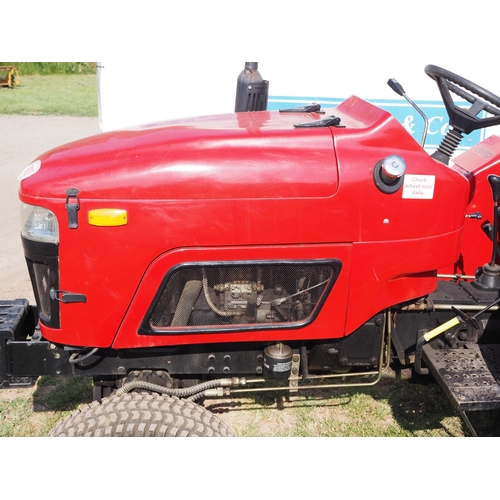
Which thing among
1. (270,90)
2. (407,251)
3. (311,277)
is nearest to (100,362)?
(311,277)

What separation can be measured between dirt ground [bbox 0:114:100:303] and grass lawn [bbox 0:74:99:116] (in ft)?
2.16

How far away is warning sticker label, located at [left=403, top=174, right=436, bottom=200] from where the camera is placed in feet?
7.73

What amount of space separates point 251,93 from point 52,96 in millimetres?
11912

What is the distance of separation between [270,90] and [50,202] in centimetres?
348

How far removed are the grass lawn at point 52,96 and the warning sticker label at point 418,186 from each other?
11.0m

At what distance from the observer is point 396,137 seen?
7.88 feet

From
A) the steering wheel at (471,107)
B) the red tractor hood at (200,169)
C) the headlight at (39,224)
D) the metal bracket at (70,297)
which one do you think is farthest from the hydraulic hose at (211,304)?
the steering wheel at (471,107)

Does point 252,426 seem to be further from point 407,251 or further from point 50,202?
point 50,202

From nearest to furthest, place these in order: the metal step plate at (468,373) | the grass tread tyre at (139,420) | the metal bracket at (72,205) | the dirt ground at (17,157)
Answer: the metal bracket at (72,205) → the grass tread tyre at (139,420) → the metal step plate at (468,373) → the dirt ground at (17,157)

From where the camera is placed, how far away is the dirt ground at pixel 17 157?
4841 mm

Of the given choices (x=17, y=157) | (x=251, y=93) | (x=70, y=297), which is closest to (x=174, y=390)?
(x=70, y=297)

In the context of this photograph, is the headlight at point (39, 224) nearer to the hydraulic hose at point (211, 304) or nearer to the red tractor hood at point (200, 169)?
the red tractor hood at point (200, 169)

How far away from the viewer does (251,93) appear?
444 centimetres

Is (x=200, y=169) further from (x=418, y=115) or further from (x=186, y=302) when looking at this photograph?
(x=418, y=115)
